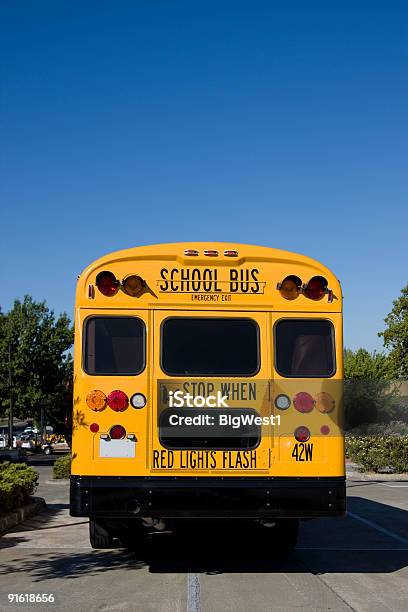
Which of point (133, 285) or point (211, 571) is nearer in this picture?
point (133, 285)

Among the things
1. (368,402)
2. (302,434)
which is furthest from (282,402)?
(368,402)

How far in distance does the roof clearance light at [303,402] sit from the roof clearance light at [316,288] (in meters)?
1.01

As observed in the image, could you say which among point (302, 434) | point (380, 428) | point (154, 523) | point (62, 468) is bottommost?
point (62, 468)

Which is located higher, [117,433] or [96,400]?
[96,400]

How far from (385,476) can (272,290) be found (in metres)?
18.8

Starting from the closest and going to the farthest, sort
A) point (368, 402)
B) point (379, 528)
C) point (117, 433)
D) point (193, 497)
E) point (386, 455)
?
point (193, 497) < point (117, 433) < point (379, 528) < point (386, 455) < point (368, 402)

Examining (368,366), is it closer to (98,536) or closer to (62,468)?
(62,468)

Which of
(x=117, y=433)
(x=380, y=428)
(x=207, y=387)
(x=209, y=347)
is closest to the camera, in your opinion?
(x=117, y=433)

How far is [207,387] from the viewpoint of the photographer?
7.50m

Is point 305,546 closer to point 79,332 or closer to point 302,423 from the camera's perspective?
point 302,423

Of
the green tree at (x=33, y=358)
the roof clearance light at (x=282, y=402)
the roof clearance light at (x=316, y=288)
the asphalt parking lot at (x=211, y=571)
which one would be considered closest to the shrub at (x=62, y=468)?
the asphalt parking lot at (x=211, y=571)

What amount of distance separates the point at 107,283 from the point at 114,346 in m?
0.64

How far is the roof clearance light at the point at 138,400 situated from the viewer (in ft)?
24.4

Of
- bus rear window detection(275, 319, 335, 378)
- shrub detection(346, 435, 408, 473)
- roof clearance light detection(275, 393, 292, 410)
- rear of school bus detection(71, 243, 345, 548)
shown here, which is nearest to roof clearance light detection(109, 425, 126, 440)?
rear of school bus detection(71, 243, 345, 548)
